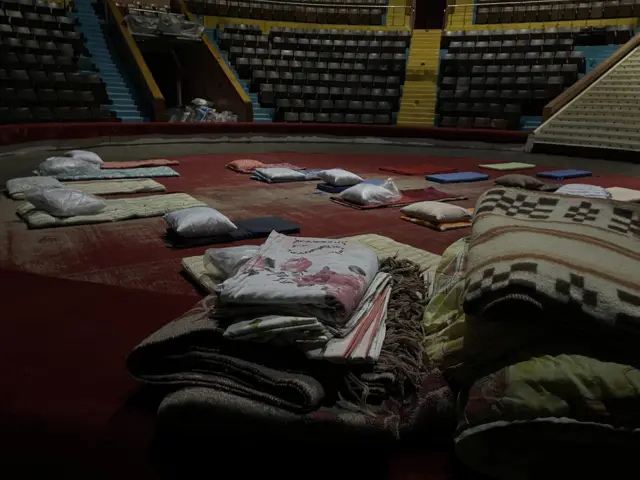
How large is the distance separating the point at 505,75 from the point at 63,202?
34.0 ft

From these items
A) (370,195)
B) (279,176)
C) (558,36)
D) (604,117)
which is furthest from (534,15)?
(370,195)

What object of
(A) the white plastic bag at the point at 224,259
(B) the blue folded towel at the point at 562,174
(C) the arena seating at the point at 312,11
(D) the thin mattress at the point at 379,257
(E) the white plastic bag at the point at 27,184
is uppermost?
(C) the arena seating at the point at 312,11

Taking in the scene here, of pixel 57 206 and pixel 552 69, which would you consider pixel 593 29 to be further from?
pixel 57 206

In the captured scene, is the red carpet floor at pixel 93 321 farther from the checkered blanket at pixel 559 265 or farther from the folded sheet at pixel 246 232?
the checkered blanket at pixel 559 265

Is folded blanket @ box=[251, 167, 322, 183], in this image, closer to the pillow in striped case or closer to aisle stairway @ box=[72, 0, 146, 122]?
the pillow in striped case

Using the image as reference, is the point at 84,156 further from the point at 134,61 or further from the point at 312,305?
the point at 312,305

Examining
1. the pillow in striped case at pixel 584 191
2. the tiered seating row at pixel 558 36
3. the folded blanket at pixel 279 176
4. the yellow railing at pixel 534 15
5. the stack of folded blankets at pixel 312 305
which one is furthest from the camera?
the yellow railing at pixel 534 15

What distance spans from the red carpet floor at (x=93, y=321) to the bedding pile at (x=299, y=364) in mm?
152

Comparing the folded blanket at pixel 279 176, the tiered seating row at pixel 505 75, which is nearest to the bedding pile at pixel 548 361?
the folded blanket at pixel 279 176

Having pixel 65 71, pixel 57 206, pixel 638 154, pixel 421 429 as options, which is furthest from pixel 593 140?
pixel 65 71

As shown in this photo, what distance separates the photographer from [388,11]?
16.1 metres

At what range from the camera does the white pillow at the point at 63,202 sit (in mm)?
3889

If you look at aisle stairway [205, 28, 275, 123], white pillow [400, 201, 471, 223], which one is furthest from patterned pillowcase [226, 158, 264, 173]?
aisle stairway [205, 28, 275, 123]

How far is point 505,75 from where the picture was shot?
38.4ft
